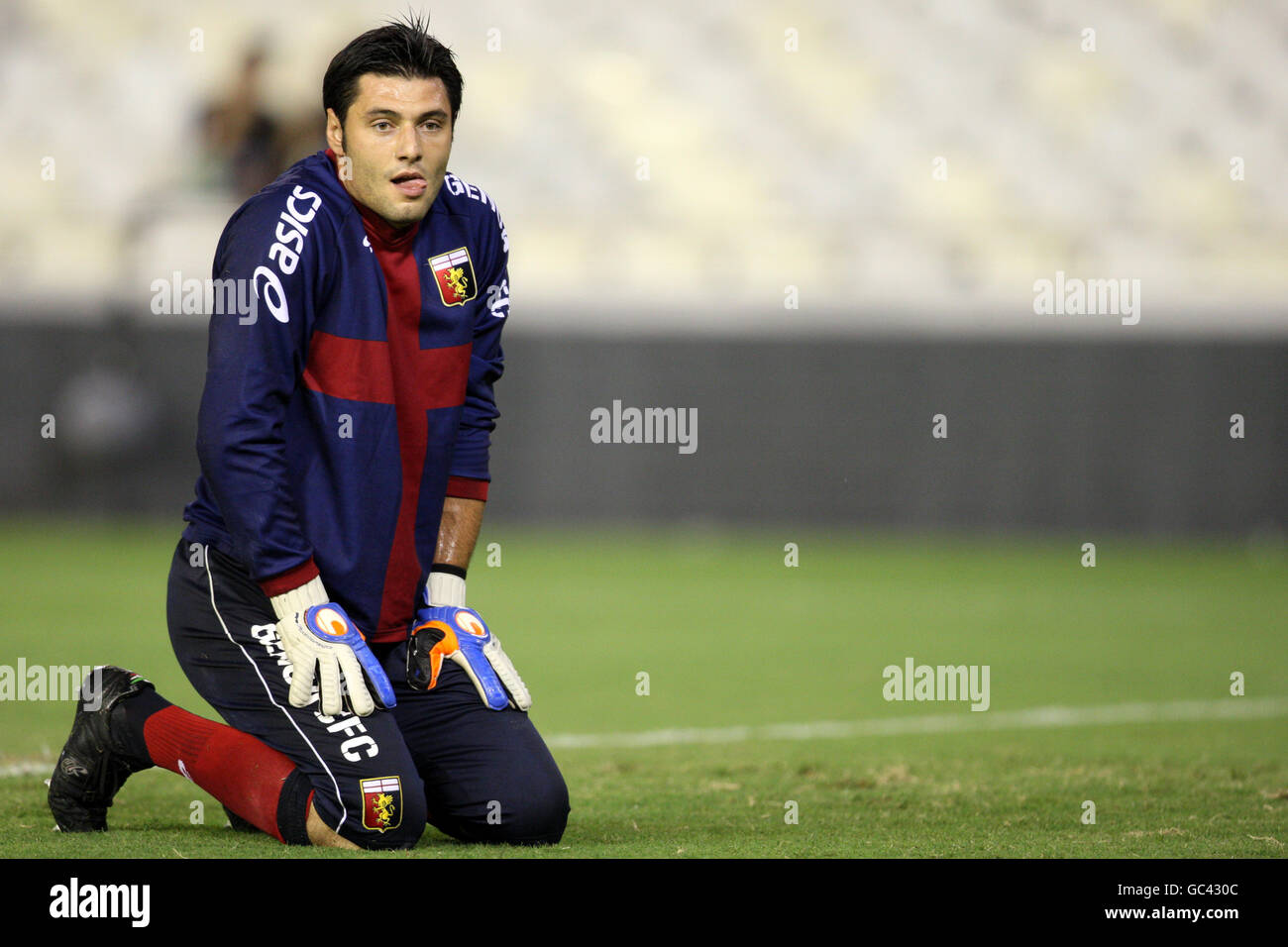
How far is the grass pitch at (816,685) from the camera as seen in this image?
3.85m

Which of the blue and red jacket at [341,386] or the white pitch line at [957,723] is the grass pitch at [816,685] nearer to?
the white pitch line at [957,723]

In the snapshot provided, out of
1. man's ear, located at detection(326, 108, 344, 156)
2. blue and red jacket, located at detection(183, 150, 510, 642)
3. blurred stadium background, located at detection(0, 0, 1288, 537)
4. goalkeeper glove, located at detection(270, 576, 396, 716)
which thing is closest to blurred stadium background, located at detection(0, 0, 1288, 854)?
blurred stadium background, located at detection(0, 0, 1288, 537)

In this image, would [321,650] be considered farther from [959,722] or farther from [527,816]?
[959,722]

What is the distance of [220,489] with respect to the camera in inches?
138

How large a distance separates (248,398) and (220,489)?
0.20 metres

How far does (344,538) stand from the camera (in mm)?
3723

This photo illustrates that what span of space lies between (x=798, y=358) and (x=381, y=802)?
29.1ft

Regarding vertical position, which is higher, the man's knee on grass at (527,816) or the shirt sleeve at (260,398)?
the shirt sleeve at (260,398)

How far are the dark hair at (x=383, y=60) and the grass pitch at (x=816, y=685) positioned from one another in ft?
5.30

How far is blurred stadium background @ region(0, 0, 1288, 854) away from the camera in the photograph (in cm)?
634

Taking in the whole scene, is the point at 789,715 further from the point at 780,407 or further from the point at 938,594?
the point at 780,407

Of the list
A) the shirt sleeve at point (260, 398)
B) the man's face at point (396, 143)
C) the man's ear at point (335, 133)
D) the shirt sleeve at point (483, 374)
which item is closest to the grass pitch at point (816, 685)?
the shirt sleeve at point (260, 398)
